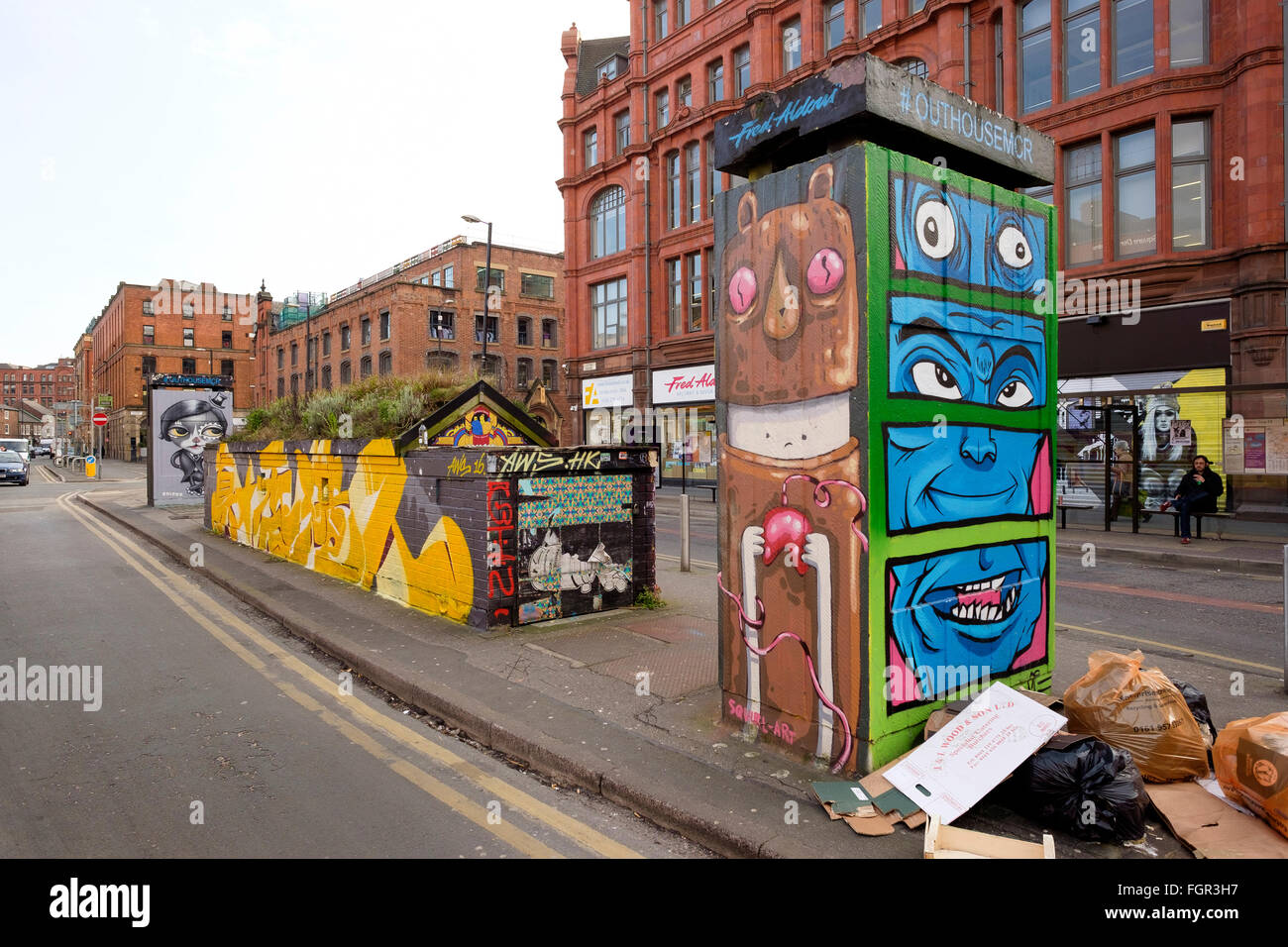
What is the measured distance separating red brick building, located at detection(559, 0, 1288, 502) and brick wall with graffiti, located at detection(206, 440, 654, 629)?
43.4ft

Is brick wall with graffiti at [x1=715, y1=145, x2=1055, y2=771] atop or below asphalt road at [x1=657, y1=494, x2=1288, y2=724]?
atop

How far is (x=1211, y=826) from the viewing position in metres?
3.24

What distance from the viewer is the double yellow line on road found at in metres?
3.57

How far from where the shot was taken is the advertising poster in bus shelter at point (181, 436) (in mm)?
20938

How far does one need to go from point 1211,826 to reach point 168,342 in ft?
303

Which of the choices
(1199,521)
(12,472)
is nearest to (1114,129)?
(1199,521)

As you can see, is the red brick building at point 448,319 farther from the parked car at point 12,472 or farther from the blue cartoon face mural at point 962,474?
the blue cartoon face mural at point 962,474

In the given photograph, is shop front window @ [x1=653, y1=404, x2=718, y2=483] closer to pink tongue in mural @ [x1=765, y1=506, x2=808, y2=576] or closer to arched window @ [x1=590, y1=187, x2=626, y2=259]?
arched window @ [x1=590, y1=187, x2=626, y2=259]

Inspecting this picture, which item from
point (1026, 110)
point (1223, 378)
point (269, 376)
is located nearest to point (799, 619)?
point (1223, 378)

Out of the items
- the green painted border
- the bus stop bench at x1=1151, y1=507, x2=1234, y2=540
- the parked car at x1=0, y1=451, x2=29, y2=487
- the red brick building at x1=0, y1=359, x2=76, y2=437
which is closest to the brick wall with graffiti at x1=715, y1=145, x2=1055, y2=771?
the green painted border

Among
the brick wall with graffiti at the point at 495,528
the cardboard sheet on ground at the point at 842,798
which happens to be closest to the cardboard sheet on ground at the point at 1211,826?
the cardboard sheet on ground at the point at 842,798

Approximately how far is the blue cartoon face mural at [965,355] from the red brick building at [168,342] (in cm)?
7943
